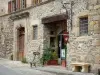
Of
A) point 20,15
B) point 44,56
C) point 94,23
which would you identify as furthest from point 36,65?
point 94,23

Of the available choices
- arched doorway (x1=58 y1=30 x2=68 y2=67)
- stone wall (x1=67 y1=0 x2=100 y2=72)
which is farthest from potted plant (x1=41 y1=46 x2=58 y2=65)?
stone wall (x1=67 y1=0 x2=100 y2=72)

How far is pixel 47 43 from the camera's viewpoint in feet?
70.2

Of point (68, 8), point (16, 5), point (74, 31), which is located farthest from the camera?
point (16, 5)

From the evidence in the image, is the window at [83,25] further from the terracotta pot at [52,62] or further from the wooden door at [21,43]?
the wooden door at [21,43]

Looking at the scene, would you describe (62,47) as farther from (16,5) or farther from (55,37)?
(16,5)

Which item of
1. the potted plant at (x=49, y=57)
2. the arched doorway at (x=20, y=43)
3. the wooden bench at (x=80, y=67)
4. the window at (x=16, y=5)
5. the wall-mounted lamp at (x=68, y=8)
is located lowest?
the wooden bench at (x=80, y=67)

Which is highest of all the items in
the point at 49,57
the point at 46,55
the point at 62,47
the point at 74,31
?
the point at 74,31

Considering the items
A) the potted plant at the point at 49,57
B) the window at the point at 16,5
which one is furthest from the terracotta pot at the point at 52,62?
the window at the point at 16,5

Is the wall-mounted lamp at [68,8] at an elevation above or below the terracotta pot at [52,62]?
above

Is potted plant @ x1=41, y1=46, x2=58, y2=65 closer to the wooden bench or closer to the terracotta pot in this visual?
the terracotta pot

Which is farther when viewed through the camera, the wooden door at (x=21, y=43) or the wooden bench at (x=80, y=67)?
the wooden door at (x=21, y=43)

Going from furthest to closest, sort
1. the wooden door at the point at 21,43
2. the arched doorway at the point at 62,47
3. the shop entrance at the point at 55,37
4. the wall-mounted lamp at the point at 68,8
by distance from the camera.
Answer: the wooden door at the point at 21,43, the shop entrance at the point at 55,37, the arched doorway at the point at 62,47, the wall-mounted lamp at the point at 68,8

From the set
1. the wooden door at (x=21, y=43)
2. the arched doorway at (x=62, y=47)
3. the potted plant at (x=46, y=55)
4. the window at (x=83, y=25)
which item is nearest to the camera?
the window at (x=83, y=25)

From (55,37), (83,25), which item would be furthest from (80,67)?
(55,37)
